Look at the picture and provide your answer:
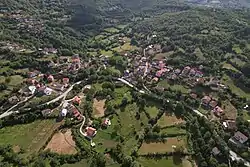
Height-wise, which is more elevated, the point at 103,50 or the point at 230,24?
the point at 230,24

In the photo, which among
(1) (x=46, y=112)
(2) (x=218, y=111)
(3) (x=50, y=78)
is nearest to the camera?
(1) (x=46, y=112)

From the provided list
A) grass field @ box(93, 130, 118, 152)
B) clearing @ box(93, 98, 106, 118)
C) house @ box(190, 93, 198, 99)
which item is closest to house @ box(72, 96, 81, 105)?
clearing @ box(93, 98, 106, 118)

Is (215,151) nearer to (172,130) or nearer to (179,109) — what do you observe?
(172,130)

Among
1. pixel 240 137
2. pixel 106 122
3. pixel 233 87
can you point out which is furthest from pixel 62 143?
pixel 233 87

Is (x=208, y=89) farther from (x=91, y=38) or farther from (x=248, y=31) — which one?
(x=91, y=38)

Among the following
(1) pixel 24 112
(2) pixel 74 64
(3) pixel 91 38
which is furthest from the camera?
(3) pixel 91 38

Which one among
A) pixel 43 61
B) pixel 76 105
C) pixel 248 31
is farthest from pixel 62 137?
pixel 248 31
